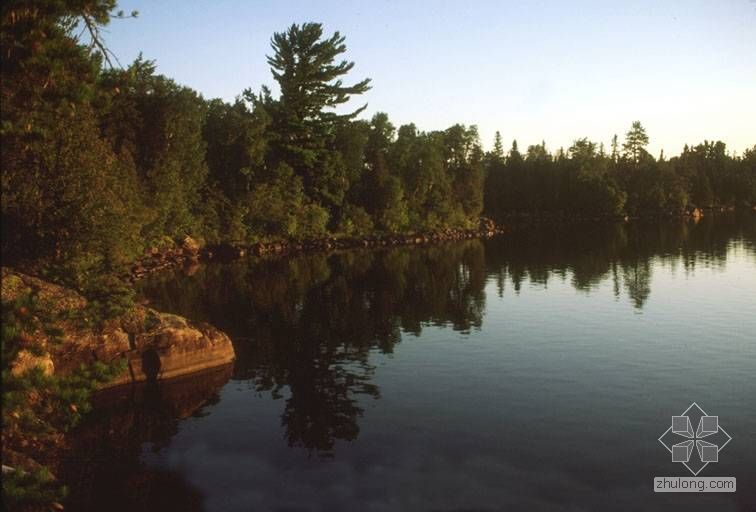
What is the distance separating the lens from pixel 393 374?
3095 cm

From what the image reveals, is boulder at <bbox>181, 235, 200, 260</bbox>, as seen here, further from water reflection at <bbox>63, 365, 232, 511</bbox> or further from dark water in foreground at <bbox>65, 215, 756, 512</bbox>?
water reflection at <bbox>63, 365, 232, 511</bbox>

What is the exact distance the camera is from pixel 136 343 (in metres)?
29.0

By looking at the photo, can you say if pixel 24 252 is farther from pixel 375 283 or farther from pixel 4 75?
pixel 375 283

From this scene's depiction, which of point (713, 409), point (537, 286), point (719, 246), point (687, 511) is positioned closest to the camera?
point (687, 511)

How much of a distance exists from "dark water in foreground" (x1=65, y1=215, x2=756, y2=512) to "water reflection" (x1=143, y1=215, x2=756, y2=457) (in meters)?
0.23

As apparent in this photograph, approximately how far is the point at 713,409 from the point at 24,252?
1180 inches

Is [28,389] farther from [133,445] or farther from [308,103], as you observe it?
[308,103]

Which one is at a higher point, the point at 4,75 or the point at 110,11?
the point at 110,11

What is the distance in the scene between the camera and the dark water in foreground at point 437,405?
19.2 meters

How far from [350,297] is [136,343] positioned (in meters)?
25.7

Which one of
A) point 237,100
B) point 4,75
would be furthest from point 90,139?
point 237,100

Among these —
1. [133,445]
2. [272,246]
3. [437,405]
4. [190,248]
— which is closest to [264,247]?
[272,246]

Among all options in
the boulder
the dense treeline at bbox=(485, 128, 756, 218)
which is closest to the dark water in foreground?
the boulder

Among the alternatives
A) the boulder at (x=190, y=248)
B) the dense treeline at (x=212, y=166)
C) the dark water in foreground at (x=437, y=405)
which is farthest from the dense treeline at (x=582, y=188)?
the dark water in foreground at (x=437, y=405)
